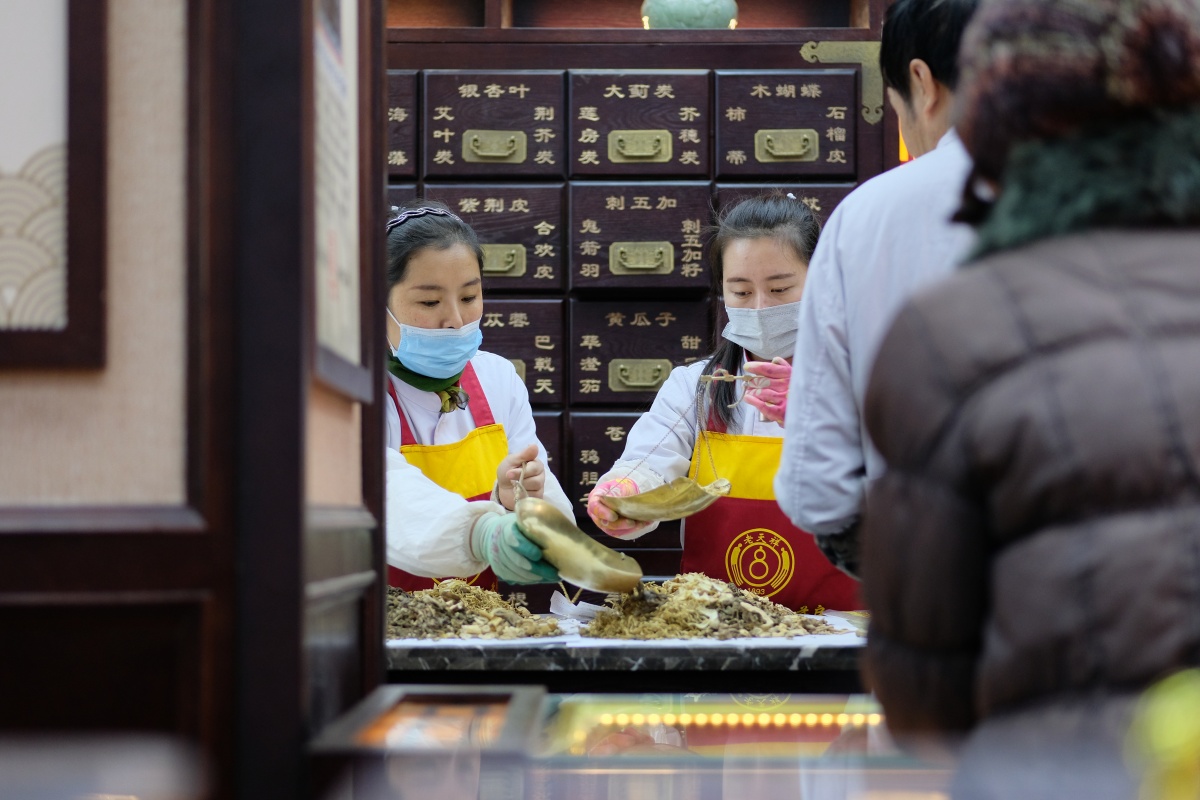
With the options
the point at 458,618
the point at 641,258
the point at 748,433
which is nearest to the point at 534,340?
the point at 641,258

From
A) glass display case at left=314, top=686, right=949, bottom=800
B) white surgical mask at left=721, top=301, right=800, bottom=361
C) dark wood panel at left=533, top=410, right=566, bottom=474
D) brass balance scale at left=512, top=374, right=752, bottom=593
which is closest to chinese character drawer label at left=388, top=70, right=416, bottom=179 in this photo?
dark wood panel at left=533, top=410, right=566, bottom=474

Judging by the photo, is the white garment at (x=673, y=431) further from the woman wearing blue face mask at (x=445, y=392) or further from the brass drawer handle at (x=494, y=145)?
the brass drawer handle at (x=494, y=145)

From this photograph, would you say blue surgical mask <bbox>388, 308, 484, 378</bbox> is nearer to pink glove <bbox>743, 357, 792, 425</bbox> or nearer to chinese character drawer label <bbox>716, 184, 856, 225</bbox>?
pink glove <bbox>743, 357, 792, 425</bbox>

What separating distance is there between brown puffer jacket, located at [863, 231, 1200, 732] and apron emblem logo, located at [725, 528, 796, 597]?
5.97 ft

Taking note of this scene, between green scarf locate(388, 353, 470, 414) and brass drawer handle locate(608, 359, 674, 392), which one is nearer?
green scarf locate(388, 353, 470, 414)

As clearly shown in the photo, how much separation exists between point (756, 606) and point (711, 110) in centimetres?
208

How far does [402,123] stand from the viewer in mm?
3867

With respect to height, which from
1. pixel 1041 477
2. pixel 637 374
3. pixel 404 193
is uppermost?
pixel 404 193

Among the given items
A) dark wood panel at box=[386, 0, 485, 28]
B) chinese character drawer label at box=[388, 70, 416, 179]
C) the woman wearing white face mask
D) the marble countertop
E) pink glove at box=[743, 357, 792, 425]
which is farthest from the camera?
dark wood panel at box=[386, 0, 485, 28]

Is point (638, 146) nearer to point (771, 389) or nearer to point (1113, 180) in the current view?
point (771, 389)

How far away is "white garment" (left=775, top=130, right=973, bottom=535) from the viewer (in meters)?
1.69

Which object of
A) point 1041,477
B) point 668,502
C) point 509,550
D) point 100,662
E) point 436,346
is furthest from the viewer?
point 436,346

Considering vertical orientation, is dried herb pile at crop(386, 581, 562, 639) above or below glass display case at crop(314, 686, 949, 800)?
below

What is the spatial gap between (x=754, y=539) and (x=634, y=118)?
5.23ft
